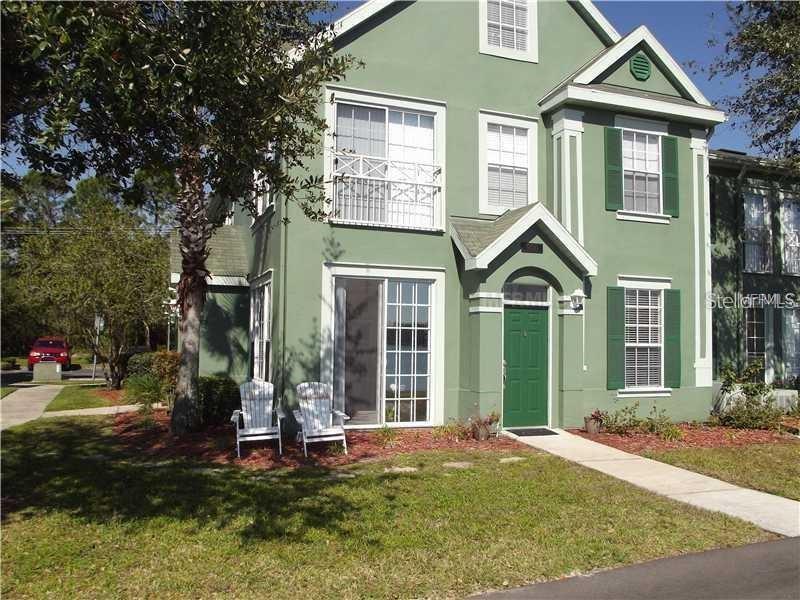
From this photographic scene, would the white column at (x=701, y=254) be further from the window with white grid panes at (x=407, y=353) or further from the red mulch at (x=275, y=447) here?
the window with white grid panes at (x=407, y=353)

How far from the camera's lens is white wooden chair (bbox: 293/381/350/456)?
10117 mm

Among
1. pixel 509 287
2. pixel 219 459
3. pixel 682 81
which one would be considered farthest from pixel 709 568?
pixel 682 81

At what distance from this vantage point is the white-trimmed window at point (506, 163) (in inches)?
512

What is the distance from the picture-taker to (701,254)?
14211 mm

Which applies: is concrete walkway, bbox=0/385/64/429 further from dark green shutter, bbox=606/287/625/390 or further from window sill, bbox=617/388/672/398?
window sill, bbox=617/388/672/398

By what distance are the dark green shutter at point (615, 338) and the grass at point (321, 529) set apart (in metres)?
4.05

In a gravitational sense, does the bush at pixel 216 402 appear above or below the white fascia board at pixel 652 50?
below

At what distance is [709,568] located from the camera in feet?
18.3

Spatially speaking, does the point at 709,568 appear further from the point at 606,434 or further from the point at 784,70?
the point at 784,70

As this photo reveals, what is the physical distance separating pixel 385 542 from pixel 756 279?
47.0ft

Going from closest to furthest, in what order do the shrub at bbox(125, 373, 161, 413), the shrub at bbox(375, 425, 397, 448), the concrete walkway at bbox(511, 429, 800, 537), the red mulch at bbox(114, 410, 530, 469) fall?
the concrete walkway at bbox(511, 429, 800, 537)
the red mulch at bbox(114, 410, 530, 469)
the shrub at bbox(375, 425, 397, 448)
the shrub at bbox(125, 373, 161, 413)

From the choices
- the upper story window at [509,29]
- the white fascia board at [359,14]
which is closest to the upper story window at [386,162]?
the white fascia board at [359,14]

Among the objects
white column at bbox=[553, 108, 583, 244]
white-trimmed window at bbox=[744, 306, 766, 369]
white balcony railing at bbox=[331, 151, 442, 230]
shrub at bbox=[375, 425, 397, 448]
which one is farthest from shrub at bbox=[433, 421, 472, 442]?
white-trimmed window at bbox=[744, 306, 766, 369]

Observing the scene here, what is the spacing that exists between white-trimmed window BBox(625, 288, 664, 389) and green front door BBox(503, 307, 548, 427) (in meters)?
1.92
